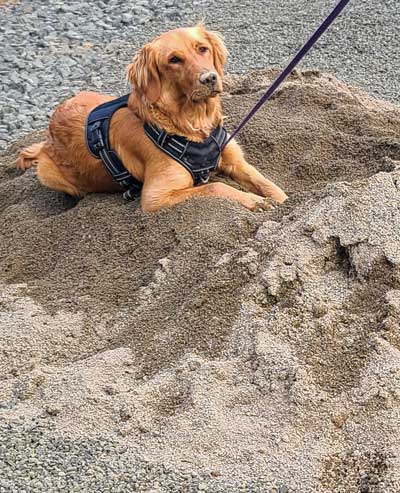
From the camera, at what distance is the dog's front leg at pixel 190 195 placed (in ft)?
18.9

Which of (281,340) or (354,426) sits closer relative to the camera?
(354,426)

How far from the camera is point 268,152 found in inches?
262

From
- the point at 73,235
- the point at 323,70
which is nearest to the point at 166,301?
the point at 73,235

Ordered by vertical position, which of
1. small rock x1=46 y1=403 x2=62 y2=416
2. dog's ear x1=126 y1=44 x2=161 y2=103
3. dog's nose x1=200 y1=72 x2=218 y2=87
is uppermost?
dog's nose x1=200 y1=72 x2=218 y2=87

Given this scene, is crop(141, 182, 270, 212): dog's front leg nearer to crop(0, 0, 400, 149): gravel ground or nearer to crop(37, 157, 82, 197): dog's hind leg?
crop(37, 157, 82, 197): dog's hind leg

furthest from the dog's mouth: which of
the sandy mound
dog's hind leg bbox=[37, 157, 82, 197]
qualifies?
dog's hind leg bbox=[37, 157, 82, 197]

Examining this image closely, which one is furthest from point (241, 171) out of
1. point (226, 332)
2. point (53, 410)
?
point (53, 410)

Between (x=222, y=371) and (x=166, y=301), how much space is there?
80 centimetres

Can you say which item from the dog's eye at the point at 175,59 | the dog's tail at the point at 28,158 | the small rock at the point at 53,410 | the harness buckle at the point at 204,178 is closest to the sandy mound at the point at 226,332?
the small rock at the point at 53,410

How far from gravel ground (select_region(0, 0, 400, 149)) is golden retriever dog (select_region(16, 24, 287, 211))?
106 inches

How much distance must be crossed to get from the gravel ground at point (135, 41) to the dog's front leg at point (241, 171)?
263cm

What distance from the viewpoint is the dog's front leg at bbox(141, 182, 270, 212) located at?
577 cm

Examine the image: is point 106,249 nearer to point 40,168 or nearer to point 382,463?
point 40,168

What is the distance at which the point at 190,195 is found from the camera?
586cm
